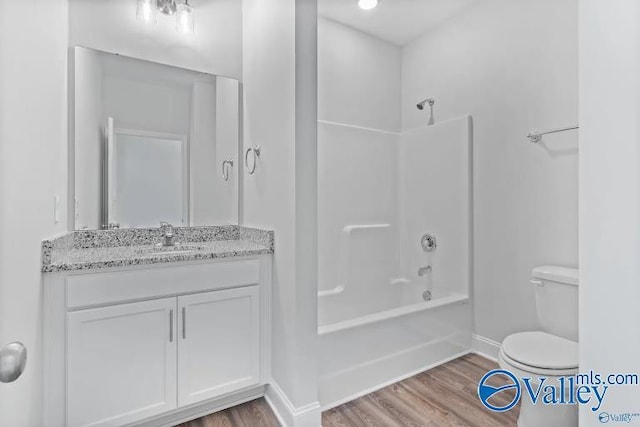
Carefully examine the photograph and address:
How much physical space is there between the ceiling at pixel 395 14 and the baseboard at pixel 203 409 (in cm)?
283

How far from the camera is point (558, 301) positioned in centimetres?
178

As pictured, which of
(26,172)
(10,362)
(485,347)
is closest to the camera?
(10,362)

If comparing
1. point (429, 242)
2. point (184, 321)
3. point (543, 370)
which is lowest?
point (543, 370)

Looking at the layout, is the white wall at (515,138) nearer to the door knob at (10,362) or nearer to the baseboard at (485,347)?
the baseboard at (485,347)

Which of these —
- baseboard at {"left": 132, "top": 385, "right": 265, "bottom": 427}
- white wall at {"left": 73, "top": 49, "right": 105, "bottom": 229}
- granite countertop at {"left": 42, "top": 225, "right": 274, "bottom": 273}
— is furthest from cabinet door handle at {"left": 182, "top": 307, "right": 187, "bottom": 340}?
white wall at {"left": 73, "top": 49, "right": 105, "bottom": 229}

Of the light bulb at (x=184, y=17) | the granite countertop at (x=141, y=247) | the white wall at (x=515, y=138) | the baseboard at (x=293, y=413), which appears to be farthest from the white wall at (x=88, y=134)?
the white wall at (x=515, y=138)

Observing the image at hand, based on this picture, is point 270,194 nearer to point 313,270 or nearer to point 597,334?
point 313,270

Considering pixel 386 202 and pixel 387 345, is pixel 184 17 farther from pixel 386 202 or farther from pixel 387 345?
pixel 387 345

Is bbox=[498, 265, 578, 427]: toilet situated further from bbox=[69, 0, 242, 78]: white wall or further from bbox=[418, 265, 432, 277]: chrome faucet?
bbox=[69, 0, 242, 78]: white wall

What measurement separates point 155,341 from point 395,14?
288 cm

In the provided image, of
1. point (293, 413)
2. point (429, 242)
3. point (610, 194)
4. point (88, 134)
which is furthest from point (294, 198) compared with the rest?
point (429, 242)

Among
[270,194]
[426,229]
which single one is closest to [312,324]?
[270,194]

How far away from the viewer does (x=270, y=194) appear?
6.05 feet

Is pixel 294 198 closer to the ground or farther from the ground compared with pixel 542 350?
farther from the ground
